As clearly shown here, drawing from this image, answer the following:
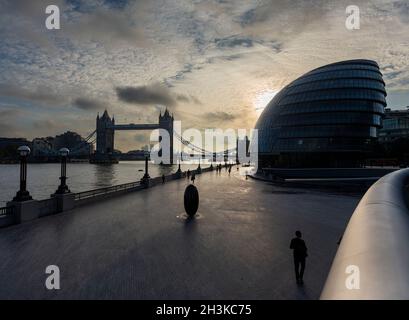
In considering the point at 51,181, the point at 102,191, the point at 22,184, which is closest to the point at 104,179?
the point at 51,181

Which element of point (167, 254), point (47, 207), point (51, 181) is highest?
point (47, 207)

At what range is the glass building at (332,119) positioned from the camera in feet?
209

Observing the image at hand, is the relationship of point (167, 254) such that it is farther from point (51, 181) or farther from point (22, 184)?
point (51, 181)

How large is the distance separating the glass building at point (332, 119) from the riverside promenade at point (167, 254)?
50671 millimetres

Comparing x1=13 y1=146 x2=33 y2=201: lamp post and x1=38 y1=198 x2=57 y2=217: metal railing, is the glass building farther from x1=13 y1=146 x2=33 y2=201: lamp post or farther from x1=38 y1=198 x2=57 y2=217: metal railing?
x1=13 y1=146 x2=33 y2=201: lamp post

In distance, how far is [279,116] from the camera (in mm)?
70438

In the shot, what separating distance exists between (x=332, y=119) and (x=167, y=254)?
63615 millimetres

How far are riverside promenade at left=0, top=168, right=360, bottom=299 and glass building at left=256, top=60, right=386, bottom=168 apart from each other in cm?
5067

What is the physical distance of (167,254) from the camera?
977cm

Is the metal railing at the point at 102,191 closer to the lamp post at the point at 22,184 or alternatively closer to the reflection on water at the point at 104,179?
the lamp post at the point at 22,184

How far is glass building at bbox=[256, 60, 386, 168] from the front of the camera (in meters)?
63.7

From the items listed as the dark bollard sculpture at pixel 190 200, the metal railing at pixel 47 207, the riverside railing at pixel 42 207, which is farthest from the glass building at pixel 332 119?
the metal railing at pixel 47 207
